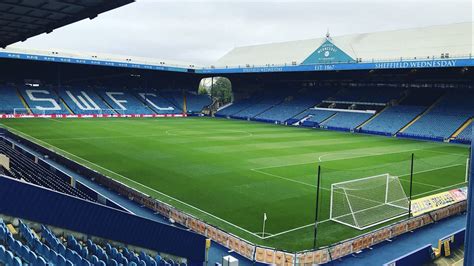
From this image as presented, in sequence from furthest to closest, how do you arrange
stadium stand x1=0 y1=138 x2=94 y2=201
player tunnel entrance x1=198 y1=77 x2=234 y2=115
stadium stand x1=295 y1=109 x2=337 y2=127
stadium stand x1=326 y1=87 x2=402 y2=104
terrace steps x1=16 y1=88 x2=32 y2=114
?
player tunnel entrance x1=198 y1=77 x2=234 y2=115 < terrace steps x1=16 y1=88 x2=32 y2=114 < stadium stand x1=326 y1=87 x2=402 y2=104 < stadium stand x1=295 y1=109 x2=337 y2=127 < stadium stand x1=0 y1=138 x2=94 y2=201

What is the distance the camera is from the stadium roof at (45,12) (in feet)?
42.8

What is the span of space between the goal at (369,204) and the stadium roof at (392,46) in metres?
28.9

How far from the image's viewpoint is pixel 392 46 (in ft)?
184

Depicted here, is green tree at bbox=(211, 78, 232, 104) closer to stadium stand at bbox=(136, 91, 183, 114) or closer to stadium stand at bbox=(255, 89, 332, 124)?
stadium stand at bbox=(136, 91, 183, 114)

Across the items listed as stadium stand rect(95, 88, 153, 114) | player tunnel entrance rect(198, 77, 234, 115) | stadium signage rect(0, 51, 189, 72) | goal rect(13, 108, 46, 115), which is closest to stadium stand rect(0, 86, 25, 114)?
goal rect(13, 108, 46, 115)

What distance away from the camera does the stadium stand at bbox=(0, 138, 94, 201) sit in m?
18.1

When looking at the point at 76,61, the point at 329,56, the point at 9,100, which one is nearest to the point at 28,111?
the point at 9,100

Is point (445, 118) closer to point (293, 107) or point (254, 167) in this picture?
point (293, 107)

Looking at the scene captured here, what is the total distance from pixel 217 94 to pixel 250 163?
77.6 meters

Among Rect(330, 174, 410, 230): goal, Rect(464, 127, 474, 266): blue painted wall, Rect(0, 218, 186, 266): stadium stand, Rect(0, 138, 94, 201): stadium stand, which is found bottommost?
Rect(330, 174, 410, 230): goal

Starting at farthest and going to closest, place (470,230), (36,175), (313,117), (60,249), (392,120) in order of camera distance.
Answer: (313,117), (392,120), (36,175), (60,249), (470,230)

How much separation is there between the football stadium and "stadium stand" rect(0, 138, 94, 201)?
119 millimetres

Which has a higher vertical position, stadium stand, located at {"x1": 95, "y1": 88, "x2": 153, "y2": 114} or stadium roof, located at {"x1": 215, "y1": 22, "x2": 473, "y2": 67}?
stadium roof, located at {"x1": 215, "y1": 22, "x2": 473, "y2": 67}

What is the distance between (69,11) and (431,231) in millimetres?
16002
